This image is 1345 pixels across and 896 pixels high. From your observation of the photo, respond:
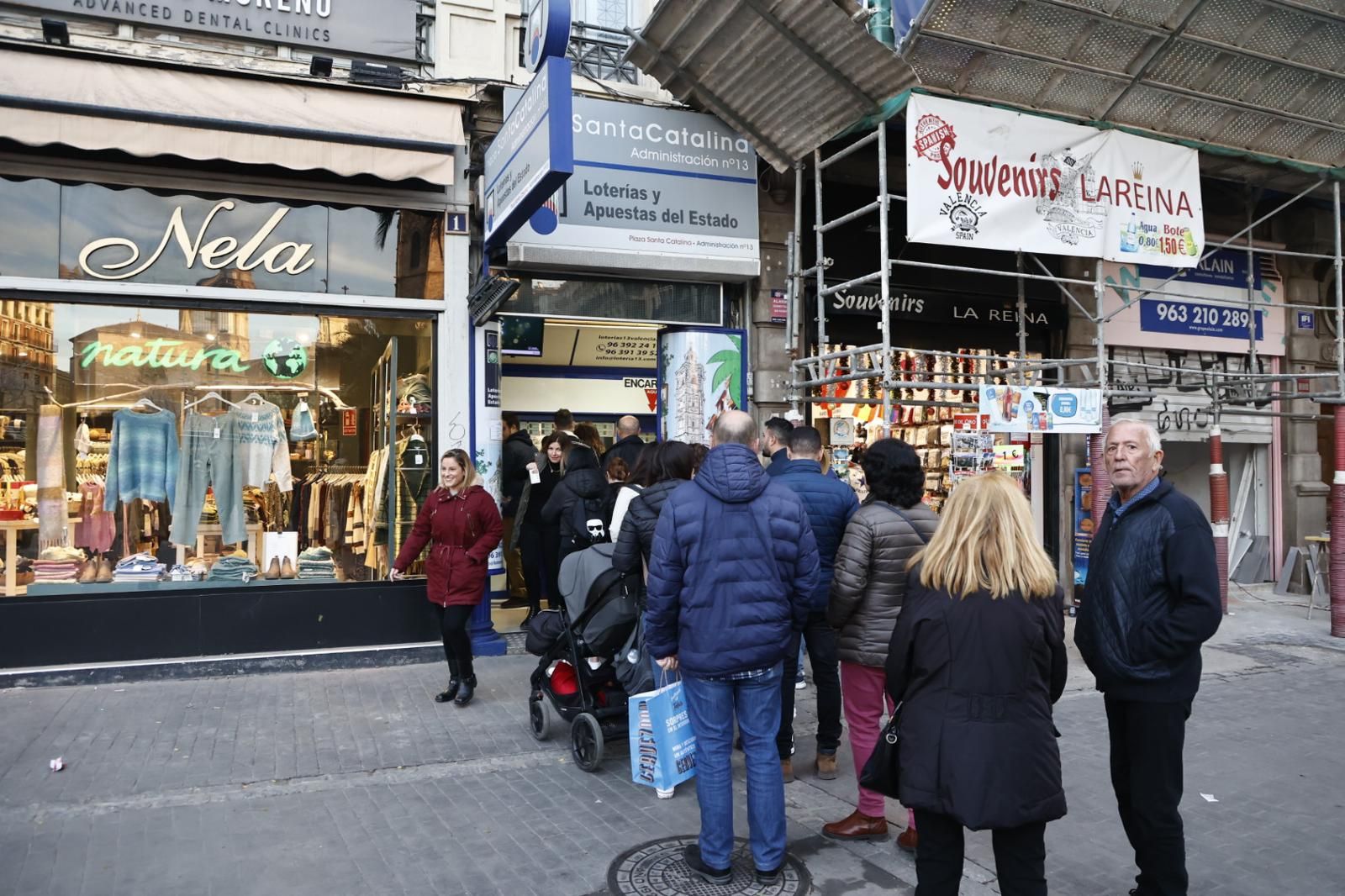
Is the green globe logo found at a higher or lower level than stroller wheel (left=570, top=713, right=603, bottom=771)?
higher

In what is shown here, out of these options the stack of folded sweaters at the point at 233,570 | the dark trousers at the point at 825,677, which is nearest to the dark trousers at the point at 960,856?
the dark trousers at the point at 825,677

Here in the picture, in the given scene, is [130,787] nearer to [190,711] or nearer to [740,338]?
[190,711]

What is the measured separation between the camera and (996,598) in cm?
297

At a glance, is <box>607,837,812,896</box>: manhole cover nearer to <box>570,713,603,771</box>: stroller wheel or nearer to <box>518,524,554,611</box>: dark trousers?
<box>570,713,603,771</box>: stroller wheel

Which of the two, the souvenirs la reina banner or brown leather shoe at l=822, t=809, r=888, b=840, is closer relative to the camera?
brown leather shoe at l=822, t=809, r=888, b=840

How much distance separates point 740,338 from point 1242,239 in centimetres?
749

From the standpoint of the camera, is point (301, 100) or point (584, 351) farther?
point (584, 351)

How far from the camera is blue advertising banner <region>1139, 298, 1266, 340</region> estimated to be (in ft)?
39.3

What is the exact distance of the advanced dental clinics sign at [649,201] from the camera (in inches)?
340

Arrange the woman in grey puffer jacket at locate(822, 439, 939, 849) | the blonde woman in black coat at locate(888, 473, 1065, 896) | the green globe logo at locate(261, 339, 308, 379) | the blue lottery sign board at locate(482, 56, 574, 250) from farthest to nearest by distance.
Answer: the green globe logo at locate(261, 339, 308, 379) < the blue lottery sign board at locate(482, 56, 574, 250) < the woman in grey puffer jacket at locate(822, 439, 939, 849) < the blonde woman in black coat at locate(888, 473, 1065, 896)

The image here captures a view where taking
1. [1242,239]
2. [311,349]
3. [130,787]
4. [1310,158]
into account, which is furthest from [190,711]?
[1242,239]

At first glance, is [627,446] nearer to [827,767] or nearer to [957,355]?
[827,767]

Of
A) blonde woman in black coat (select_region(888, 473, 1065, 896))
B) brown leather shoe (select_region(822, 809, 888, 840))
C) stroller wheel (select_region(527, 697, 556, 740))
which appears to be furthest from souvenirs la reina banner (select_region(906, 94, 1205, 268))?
blonde woman in black coat (select_region(888, 473, 1065, 896))

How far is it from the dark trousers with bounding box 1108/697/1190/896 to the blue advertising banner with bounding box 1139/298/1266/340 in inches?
376
